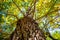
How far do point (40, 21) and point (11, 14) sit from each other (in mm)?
365

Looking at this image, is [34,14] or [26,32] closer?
[26,32]

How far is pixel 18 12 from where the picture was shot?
6.21 ft

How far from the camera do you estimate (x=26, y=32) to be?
4.80 feet

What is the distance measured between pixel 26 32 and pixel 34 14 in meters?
0.42

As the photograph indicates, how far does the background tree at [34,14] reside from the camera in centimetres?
181

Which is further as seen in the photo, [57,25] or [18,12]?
[57,25]

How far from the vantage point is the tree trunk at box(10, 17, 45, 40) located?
4.69 feet

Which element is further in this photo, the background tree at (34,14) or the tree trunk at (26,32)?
the background tree at (34,14)

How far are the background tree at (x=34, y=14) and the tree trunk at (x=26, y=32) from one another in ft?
0.71

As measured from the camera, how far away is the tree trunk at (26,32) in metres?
1.43

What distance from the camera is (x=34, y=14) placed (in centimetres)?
183

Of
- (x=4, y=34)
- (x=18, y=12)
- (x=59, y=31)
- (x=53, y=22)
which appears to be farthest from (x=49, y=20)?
(x=4, y=34)

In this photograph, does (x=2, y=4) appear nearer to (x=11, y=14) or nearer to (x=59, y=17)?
(x=11, y=14)

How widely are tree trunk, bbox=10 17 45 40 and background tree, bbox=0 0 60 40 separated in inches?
8.5
